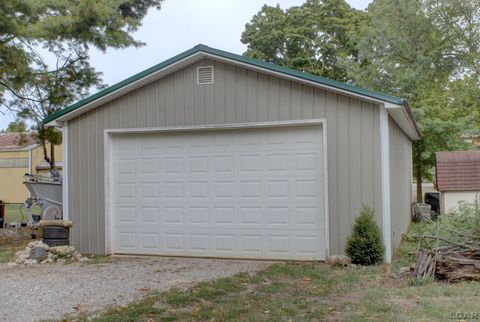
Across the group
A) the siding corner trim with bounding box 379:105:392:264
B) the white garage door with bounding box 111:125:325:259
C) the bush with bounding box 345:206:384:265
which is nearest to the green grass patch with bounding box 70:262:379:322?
the bush with bounding box 345:206:384:265

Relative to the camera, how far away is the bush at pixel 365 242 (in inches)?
291

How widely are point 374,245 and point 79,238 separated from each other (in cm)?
542

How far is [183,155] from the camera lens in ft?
28.9

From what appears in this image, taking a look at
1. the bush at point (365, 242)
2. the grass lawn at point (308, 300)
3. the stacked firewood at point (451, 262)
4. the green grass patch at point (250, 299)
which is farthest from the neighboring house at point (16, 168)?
the stacked firewood at point (451, 262)

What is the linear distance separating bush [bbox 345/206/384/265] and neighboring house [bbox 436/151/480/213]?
6.31 meters

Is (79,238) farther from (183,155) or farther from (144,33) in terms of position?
(144,33)

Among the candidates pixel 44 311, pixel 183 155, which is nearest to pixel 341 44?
pixel 183 155

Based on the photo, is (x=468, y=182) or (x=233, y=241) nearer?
(x=233, y=241)

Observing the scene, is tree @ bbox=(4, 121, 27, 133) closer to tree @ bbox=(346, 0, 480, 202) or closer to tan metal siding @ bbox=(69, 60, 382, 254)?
tan metal siding @ bbox=(69, 60, 382, 254)

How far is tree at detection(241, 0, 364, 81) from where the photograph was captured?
29.2 meters

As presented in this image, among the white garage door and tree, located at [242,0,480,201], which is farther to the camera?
tree, located at [242,0,480,201]

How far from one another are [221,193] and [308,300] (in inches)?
137

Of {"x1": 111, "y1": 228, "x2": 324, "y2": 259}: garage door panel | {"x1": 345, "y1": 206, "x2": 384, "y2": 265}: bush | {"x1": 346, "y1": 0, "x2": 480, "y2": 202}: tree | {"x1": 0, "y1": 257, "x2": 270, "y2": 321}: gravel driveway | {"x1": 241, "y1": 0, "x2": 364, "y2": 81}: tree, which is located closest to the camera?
{"x1": 0, "y1": 257, "x2": 270, "y2": 321}: gravel driveway

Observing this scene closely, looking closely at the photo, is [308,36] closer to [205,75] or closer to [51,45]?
[51,45]
